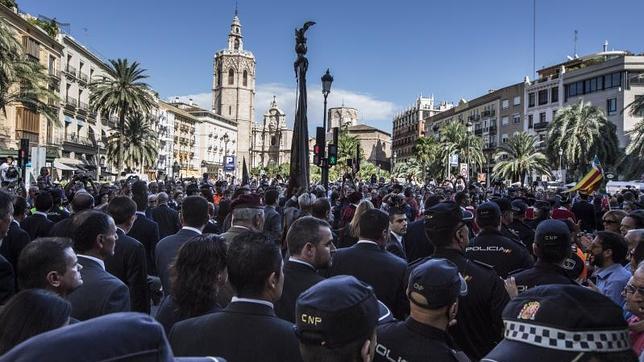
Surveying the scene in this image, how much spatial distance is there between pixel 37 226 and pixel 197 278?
17.2ft

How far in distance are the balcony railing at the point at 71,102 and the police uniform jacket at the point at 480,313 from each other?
162ft

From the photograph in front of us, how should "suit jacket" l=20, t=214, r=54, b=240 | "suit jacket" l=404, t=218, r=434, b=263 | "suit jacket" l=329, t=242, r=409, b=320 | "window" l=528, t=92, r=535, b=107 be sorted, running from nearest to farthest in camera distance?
"suit jacket" l=329, t=242, r=409, b=320
"suit jacket" l=404, t=218, r=434, b=263
"suit jacket" l=20, t=214, r=54, b=240
"window" l=528, t=92, r=535, b=107

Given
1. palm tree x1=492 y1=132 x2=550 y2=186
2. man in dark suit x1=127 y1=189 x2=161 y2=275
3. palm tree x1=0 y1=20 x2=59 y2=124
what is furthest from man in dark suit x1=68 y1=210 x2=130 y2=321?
palm tree x1=492 y1=132 x2=550 y2=186

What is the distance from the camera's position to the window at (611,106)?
49.0 m

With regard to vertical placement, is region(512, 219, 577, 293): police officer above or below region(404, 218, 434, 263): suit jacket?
above

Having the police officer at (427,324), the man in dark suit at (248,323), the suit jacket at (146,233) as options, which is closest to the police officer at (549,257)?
the police officer at (427,324)

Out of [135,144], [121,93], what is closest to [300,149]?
[121,93]

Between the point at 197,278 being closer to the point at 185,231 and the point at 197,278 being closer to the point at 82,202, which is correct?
the point at 185,231

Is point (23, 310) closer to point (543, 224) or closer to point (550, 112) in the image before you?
point (543, 224)

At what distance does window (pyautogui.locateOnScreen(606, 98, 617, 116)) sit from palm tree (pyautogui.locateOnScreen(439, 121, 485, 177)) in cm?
1486

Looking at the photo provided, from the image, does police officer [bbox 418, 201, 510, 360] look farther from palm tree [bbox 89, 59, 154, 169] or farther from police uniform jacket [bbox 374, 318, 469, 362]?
palm tree [bbox 89, 59, 154, 169]

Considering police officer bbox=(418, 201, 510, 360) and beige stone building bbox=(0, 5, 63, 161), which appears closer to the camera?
police officer bbox=(418, 201, 510, 360)

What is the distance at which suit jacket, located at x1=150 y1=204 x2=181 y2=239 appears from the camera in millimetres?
9047

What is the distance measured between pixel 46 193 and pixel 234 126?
119 m
